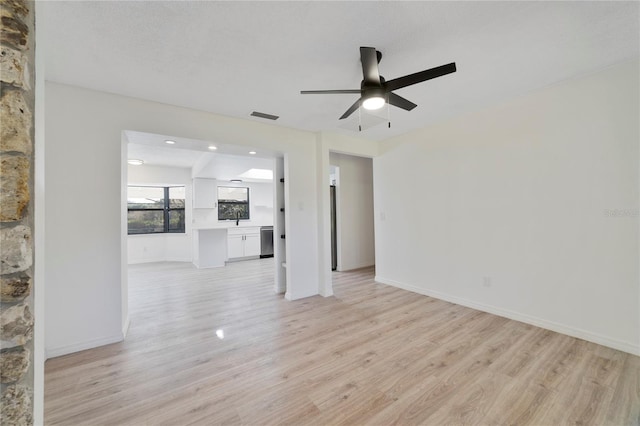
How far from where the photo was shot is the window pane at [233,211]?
A: 24.9 feet

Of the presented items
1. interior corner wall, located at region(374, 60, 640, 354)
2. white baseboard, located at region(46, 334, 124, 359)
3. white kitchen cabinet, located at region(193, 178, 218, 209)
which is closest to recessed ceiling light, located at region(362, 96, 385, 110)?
interior corner wall, located at region(374, 60, 640, 354)

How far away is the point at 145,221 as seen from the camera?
687cm

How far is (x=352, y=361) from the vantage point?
216 cm

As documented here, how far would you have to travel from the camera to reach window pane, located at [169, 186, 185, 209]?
23.1 ft

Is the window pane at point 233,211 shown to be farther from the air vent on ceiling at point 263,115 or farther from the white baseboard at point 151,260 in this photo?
the air vent on ceiling at point 263,115

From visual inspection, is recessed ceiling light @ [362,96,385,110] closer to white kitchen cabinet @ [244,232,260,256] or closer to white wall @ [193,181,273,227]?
white kitchen cabinet @ [244,232,260,256]

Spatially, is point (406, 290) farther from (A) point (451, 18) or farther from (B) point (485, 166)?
(A) point (451, 18)

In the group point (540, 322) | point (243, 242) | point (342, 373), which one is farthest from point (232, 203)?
point (540, 322)

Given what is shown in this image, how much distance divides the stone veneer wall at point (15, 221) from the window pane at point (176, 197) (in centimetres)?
677

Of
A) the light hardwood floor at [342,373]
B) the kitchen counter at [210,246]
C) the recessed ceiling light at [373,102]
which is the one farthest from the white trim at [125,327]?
the recessed ceiling light at [373,102]

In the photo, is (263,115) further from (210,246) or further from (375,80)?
(210,246)

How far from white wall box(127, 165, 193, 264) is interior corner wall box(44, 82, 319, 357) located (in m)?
4.48

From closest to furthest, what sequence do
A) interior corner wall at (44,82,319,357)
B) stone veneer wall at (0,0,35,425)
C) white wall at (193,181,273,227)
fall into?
stone veneer wall at (0,0,35,425) < interior corner wall at (44,82,319,357) < white wall at (193,181,273,227)

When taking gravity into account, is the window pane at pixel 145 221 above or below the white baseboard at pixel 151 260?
above
